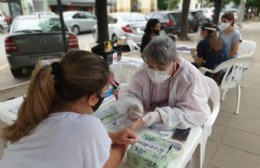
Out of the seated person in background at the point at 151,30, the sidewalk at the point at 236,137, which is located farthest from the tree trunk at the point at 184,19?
the sidewalk at the point at 236,137

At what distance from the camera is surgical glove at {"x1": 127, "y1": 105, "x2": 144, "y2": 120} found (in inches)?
50.6

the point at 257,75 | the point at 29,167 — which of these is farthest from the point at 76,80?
the point at 257,75

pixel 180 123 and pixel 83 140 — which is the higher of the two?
pixel 83 140

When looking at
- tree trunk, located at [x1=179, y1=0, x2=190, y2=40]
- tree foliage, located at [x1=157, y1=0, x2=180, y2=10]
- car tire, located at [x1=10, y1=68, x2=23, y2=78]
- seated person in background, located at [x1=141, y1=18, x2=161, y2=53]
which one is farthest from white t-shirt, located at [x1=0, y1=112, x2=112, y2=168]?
tree foliage, located at [x1=157, y1=0, x2=180, y2=10]

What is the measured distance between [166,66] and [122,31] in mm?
6590

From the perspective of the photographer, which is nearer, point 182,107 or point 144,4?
point 182,107

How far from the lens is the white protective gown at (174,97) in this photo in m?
1.24

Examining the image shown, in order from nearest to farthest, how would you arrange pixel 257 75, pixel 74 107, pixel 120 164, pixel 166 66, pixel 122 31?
1. pixel 74 107
2. pixel 120 164
3. pixel 166 66
4. pixel 257 75
5. pixel 122 31

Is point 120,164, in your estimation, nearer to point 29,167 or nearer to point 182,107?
point 29,167

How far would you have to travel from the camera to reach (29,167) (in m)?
0.74

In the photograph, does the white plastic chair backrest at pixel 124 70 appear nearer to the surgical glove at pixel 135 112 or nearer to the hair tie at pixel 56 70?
the surgical glove at pixel 135 112

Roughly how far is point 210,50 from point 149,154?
7.79 ft

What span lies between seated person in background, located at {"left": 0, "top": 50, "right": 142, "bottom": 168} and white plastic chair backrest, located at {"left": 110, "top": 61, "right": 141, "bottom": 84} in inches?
57.0

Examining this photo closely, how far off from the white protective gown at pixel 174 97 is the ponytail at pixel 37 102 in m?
0.61
